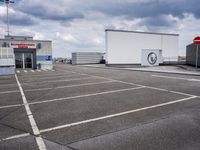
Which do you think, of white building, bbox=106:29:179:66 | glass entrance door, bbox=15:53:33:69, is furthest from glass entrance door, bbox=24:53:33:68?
white building, bbox=106:29:179:66

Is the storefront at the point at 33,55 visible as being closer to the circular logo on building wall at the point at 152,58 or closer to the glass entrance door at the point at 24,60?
the glass entrance door at the point at 24,60

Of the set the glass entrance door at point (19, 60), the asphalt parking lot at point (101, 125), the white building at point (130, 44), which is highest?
the white building at point (130, 44)

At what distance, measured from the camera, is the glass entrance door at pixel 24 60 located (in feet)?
88.7

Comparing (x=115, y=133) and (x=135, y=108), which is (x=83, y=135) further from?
(x=135, y=108)

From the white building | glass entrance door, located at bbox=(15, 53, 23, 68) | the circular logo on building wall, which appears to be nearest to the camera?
glass entrance door, located at bbox=(15, 53, 23, 68)

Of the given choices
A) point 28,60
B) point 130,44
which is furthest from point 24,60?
point 130,44

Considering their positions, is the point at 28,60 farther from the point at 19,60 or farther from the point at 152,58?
the point at 152,58

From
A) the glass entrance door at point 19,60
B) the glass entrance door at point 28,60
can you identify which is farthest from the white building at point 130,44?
the glass entrance door at point 19,60

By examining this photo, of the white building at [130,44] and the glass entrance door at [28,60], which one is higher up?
the white building at [130,44]

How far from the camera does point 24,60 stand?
90.3 feet

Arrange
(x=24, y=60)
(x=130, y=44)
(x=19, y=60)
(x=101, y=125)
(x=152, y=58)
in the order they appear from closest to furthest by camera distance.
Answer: (x=101, y=125) < (x=19, y=60) < (x=24, y=60) < (x=152, y=58) < (x=130, y=44)

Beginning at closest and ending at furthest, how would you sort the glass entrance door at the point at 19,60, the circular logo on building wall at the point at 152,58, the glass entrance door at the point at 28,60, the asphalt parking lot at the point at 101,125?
the asphalt parking lot at the point at 101,125 < the glass entrance door at the point at 19,60 < the glass entrance door at the point at 28,60 < the circular logo on building wall at the point at 152,58

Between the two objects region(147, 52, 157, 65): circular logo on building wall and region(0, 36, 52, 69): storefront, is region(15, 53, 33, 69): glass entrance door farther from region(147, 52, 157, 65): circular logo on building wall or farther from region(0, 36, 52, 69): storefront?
region(147, 52, 157, 65): circular logo on building wall

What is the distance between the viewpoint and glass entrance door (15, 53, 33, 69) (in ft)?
88.7
